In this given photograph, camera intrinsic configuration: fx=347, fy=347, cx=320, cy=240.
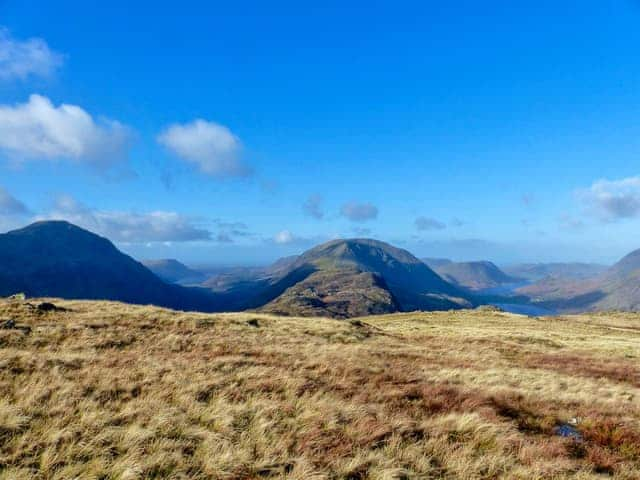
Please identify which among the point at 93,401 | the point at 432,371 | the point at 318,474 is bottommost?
the point at 432,371

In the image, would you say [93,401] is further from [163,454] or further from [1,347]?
[1,347]

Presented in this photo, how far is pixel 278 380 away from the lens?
10.8 metres

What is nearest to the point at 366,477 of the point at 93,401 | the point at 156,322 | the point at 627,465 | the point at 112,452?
the point at 112,452

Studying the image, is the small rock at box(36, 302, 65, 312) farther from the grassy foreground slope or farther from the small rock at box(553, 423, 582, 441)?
the small rock at box(553, 423, 582, 441)

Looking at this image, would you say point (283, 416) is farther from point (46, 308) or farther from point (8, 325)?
point (46, 308)

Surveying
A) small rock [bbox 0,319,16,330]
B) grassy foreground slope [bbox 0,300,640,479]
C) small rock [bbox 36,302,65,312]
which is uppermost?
small rock [bbox 36,302,65,312]

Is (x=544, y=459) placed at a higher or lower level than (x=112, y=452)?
lower

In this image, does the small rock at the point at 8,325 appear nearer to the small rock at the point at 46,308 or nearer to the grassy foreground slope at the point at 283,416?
the grassy foreground slope at the point at 283,416

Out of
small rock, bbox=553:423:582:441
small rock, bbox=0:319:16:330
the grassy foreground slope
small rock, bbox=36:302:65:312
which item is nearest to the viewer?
the grassy foreground slope

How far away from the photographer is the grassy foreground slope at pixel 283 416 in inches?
246

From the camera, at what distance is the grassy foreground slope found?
6238 millimetres

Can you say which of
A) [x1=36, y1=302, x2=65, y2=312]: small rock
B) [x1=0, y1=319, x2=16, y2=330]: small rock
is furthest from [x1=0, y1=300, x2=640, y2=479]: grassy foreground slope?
[x1=36, y1=302, x2=65, y2=312]: small rock

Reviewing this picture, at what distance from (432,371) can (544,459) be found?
766cm

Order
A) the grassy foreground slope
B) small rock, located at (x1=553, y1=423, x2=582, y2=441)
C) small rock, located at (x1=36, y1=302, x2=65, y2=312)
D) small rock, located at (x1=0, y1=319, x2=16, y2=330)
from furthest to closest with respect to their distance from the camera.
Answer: small rock, located at (x1=36, y1=302, x2=65, y2=312), small rock, located at (x1=0, y1=319, x2=16, y2=330), small rock, located at (x1=553, y1=423, x2=582, y2=441), the grassy foreground slope
